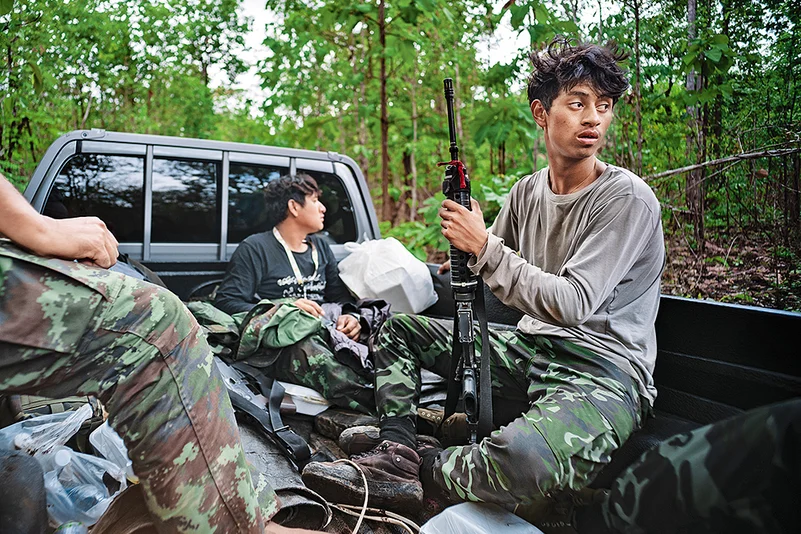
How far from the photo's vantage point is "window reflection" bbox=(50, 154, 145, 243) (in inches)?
122

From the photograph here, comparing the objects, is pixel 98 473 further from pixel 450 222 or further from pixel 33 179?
pixel 33 179

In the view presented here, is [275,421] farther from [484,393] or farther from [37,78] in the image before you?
[37,78]

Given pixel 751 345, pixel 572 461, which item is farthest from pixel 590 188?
pixel 572 461

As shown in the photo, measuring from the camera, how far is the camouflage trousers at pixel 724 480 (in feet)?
3.29

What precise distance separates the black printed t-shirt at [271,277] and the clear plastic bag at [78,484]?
4.55 ft

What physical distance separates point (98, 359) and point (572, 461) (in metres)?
1.27

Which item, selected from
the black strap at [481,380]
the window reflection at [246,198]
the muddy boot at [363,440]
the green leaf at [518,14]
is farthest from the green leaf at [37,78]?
the green leaf at [518,14]

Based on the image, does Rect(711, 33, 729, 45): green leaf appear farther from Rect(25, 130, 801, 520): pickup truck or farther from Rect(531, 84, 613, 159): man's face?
Rect(25, 130, 801, 520): pickup truck

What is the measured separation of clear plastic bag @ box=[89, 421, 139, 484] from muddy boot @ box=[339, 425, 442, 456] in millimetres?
783

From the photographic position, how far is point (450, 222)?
2094mm

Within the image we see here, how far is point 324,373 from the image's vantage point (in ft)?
9.15

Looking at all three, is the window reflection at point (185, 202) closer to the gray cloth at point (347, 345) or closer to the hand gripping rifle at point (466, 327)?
the gray cloth at point (347, 345)

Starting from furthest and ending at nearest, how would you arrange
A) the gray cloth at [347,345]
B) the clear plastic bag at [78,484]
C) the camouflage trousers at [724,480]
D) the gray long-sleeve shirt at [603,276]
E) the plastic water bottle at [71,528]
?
1. the gray cloth at [347,345]
2. the gray long-sleeve shirt at [603,276]
3. the clear plastic bag at [78,484]
4. the plastic water bottle at [71,528]
5. the camouflage trousers at [724,480]

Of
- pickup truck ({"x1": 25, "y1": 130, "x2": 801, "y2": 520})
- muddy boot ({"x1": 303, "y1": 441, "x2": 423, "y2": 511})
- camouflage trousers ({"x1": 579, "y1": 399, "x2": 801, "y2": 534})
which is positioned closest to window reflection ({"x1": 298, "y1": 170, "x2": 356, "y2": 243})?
pickup truck ({"x1": 25, "y1": 130, "x2": 801, "y2": 520})
